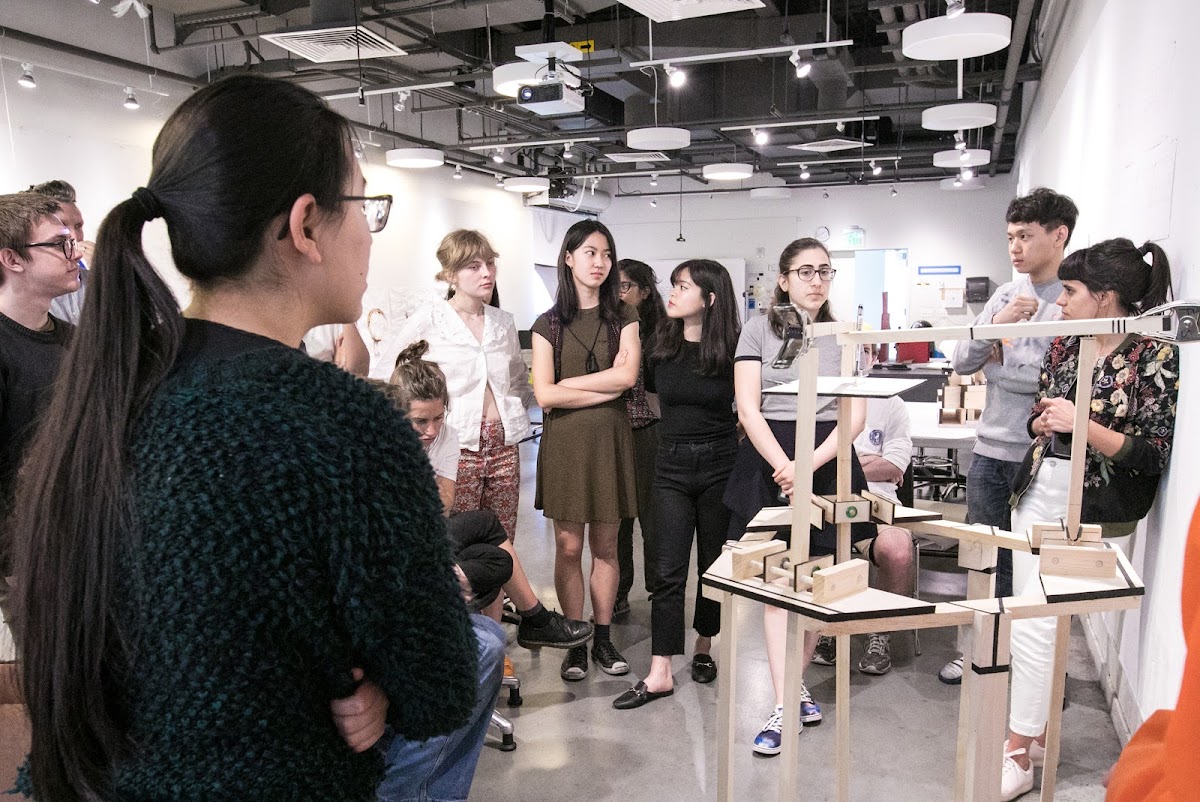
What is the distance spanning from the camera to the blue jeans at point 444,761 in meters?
1.50

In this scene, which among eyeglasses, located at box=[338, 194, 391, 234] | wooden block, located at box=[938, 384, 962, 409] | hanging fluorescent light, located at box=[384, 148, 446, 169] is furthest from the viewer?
hanging fluorescent light, located at box=[384, 148, 446, 169]

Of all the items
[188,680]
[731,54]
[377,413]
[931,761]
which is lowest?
[931,761]

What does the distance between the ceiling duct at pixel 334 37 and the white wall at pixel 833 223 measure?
8.93 meters

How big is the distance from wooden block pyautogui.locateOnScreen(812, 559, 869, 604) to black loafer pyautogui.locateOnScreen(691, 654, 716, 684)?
65.8 inches

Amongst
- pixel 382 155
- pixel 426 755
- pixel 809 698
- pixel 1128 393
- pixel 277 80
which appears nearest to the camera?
pixel 277 80

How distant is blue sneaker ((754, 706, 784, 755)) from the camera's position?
2578 mm

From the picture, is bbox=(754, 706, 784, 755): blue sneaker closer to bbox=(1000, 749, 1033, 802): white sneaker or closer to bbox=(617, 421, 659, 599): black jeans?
bbox=(1000, 749, 1033, 802): white sneaker

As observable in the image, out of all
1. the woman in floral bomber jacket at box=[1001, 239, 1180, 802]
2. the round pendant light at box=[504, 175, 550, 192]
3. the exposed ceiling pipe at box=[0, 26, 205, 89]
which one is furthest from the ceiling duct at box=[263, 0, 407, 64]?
the woman in floral bomber jacket at box=[1001, 239, 1180, 802]

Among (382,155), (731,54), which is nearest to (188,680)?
(731,54)

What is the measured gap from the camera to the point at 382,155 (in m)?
9.67

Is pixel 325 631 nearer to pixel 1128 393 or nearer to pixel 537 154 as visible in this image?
pixel 1128 393

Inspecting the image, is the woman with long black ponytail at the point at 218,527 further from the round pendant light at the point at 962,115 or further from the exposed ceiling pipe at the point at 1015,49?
the round pendant light at the point at 962,115

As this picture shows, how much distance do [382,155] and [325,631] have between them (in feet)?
31.5

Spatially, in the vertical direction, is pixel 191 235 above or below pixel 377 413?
above
